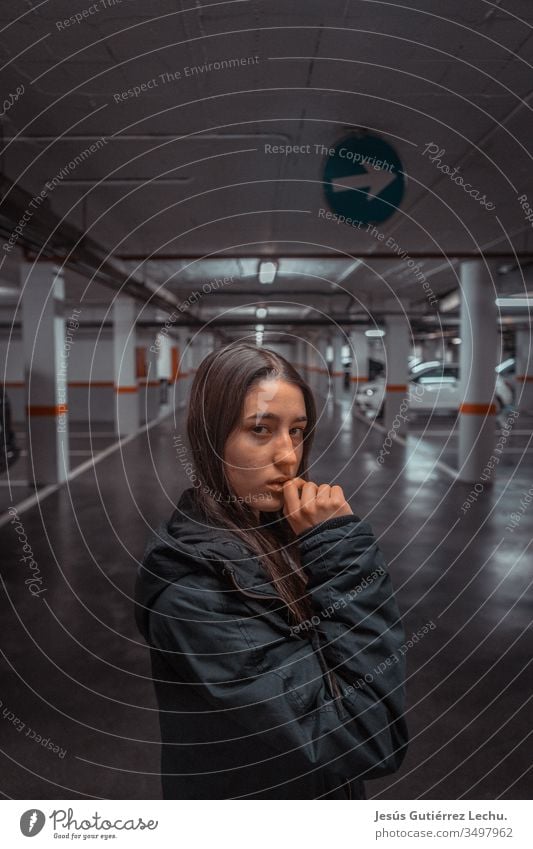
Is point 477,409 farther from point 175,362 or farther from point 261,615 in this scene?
point 261,615

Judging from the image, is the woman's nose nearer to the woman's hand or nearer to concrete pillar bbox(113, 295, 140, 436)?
the woman's hand

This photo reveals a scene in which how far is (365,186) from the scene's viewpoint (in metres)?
4.00

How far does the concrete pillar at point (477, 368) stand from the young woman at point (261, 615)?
9.46 metres

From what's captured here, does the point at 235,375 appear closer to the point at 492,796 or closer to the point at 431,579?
the point at 492,796

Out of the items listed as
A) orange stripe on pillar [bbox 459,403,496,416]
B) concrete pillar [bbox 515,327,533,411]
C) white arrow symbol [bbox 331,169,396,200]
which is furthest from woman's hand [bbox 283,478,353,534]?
concrete pillar [bbox 515,327,533,411]

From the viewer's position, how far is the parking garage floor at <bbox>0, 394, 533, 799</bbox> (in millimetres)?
3262

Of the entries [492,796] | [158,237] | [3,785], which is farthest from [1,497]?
[492,796]

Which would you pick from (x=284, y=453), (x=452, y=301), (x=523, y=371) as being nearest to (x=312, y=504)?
(x=284, y=453)

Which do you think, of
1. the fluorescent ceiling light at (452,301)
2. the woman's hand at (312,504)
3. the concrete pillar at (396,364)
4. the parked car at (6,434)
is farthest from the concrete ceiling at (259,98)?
the concrete pillar at (396,364)

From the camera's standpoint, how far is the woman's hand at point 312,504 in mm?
1215

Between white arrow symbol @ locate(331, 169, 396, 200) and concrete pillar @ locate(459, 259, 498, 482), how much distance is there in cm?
643

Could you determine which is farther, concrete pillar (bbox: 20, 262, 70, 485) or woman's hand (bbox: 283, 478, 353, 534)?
concrete pillar (bbox: 20, 262, 70, 485)

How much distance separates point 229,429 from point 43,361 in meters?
9.55

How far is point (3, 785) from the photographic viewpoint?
3174 millimetres
